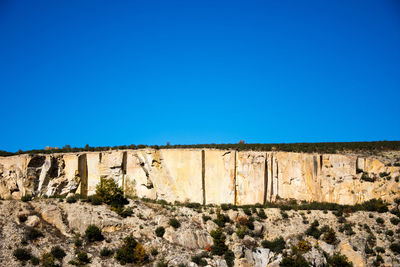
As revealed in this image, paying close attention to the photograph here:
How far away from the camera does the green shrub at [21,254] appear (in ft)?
100.0

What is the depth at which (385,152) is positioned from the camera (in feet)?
141

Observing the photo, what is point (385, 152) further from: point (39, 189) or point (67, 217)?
point (39, 189)

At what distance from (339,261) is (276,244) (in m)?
4.86

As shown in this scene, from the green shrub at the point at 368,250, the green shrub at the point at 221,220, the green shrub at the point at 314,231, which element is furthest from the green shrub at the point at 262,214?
the green shrub at the point at 368,250

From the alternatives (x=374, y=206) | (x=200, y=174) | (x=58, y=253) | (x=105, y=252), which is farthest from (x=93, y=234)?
(x=374, y=206)

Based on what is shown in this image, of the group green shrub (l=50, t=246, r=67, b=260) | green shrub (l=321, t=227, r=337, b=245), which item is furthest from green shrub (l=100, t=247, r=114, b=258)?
green shrub (l=321, t=227, r=337, b=245)

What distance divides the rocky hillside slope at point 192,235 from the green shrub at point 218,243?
0.08 m

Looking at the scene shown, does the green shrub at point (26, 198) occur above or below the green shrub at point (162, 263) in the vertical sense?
above

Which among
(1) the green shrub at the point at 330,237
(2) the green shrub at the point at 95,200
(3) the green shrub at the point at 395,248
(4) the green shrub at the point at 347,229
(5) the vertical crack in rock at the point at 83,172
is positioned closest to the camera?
(3) the green shrub at the point at 395,248

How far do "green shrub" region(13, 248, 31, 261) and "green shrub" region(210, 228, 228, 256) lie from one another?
43.1ft

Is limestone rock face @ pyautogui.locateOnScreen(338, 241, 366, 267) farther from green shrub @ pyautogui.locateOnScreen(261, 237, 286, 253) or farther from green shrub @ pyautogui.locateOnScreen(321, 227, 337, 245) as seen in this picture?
green shrub @ pyautogui.locateOnScreen(261, 237, 286, 253)

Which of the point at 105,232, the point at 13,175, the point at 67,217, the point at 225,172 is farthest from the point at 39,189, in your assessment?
the point at 225,172

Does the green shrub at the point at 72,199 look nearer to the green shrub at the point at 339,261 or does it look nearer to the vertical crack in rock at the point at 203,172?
the vertical crack in rock at the point at 203,172

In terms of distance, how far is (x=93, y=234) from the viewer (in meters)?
33.9
